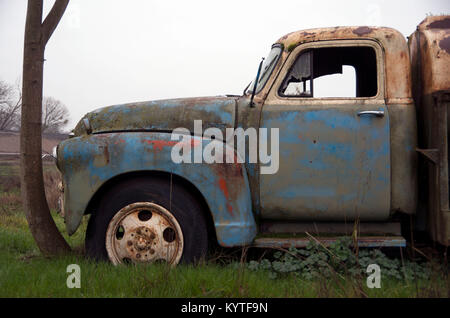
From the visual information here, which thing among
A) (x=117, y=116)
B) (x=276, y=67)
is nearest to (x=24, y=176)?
(x=117, y=116)

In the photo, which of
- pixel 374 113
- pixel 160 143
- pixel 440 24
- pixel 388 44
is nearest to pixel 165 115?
pixel 160 143

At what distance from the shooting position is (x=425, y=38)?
3.44 m

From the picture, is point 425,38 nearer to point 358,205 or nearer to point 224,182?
point 358,205

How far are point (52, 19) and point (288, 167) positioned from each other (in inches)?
109

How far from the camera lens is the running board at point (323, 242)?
327 centimetres

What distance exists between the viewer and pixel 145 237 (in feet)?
10.8

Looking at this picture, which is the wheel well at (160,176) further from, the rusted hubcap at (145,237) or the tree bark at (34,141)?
the tree bark at (34,141)

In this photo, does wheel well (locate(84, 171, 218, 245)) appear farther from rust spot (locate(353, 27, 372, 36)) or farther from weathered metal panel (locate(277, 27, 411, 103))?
rust spot (locate(353, 27, 372, 36))

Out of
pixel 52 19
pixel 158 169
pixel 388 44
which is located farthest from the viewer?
pixel 52 19

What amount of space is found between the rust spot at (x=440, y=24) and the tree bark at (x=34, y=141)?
3.57 meters

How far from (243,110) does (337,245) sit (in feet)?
4.38

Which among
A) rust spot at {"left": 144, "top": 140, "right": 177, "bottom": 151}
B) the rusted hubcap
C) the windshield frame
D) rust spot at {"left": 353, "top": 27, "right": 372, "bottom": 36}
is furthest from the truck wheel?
rust spot at {"left": 353, "top": 27, "right": 372, "bottom": 36}

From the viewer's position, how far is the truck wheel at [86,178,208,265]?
3287mm

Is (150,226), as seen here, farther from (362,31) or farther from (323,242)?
(362,31)
